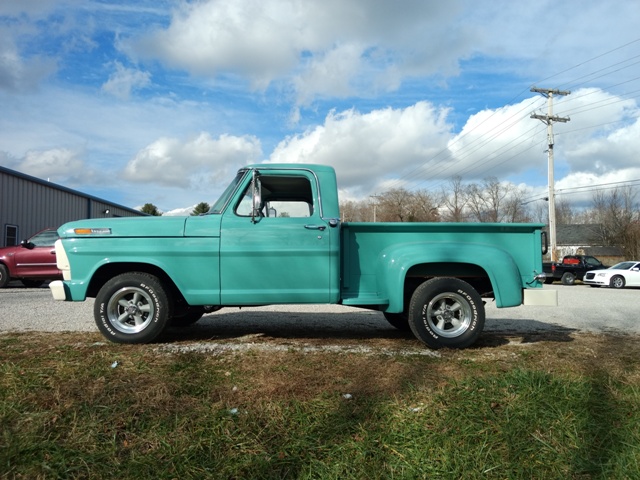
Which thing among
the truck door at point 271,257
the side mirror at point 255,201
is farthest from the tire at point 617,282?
the side mirror at point 255,201

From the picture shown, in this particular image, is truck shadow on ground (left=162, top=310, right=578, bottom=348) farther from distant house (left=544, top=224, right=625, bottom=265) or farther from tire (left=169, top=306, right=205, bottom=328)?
distant house (left=544, top=224, right=625, bottom=265)

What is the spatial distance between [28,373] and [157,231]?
1.83 meters

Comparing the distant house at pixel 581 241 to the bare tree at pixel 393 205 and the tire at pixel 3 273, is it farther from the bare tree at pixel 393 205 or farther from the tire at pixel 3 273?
the tire at pixel 3 273

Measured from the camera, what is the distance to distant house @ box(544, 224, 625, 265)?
175 ft

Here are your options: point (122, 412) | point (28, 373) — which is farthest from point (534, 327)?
point (28, 373)

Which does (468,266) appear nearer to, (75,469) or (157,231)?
(157,231)

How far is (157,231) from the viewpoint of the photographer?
5.05m

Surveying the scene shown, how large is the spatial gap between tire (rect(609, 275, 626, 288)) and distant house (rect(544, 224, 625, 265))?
113ft

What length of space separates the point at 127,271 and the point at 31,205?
62.1ft

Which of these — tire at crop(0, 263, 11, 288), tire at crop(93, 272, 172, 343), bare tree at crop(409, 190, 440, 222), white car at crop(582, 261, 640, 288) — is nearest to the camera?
tire at crop(93, 272, 172, 343)

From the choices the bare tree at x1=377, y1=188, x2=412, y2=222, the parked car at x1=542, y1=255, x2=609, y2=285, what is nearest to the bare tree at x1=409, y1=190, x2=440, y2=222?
the bare tree at x1=377, y1=188, x2=412, y2=222

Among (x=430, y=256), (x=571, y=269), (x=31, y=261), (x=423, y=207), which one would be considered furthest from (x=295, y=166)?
(x=423, y=207)

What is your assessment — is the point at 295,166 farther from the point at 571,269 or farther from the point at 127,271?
the point at 571,269

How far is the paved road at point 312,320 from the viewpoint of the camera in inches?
252
